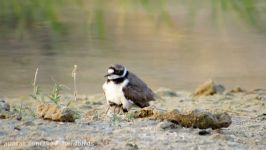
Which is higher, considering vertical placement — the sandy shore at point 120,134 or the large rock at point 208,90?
the large rock at point 208,90

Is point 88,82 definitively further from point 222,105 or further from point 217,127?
point 217,127

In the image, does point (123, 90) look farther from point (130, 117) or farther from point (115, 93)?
point (130, 117)

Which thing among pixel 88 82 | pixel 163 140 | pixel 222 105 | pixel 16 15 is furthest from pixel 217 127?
pixel 16 15

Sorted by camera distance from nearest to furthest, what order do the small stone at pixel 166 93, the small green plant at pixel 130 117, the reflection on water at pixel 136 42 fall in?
the small green plant at pixel 130 117 → the small stone at pixel 166 93 → the reflection on water at pixel 136 42

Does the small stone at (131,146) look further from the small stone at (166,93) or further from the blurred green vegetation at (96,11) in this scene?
the blurred green vegetation at (96,11)

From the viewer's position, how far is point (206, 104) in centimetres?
688

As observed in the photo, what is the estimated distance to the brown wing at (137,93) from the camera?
5.77 meters

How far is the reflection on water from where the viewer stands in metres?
8.02

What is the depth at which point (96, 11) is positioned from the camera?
34.4 feet

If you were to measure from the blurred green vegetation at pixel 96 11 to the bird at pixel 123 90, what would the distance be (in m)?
3.28

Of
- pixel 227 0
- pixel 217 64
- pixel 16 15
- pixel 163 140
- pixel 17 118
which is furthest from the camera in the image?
pixel 16 15

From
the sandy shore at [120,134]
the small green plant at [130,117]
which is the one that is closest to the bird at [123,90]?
the sandy shore at [120,134]

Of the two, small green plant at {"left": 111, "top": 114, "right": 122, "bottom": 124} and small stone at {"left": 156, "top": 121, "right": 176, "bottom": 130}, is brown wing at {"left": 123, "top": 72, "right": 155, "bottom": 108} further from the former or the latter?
small stone at {"left": 156, "top": 121, "right": 176, "bottom": 130}

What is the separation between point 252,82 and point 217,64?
2.68 feet
